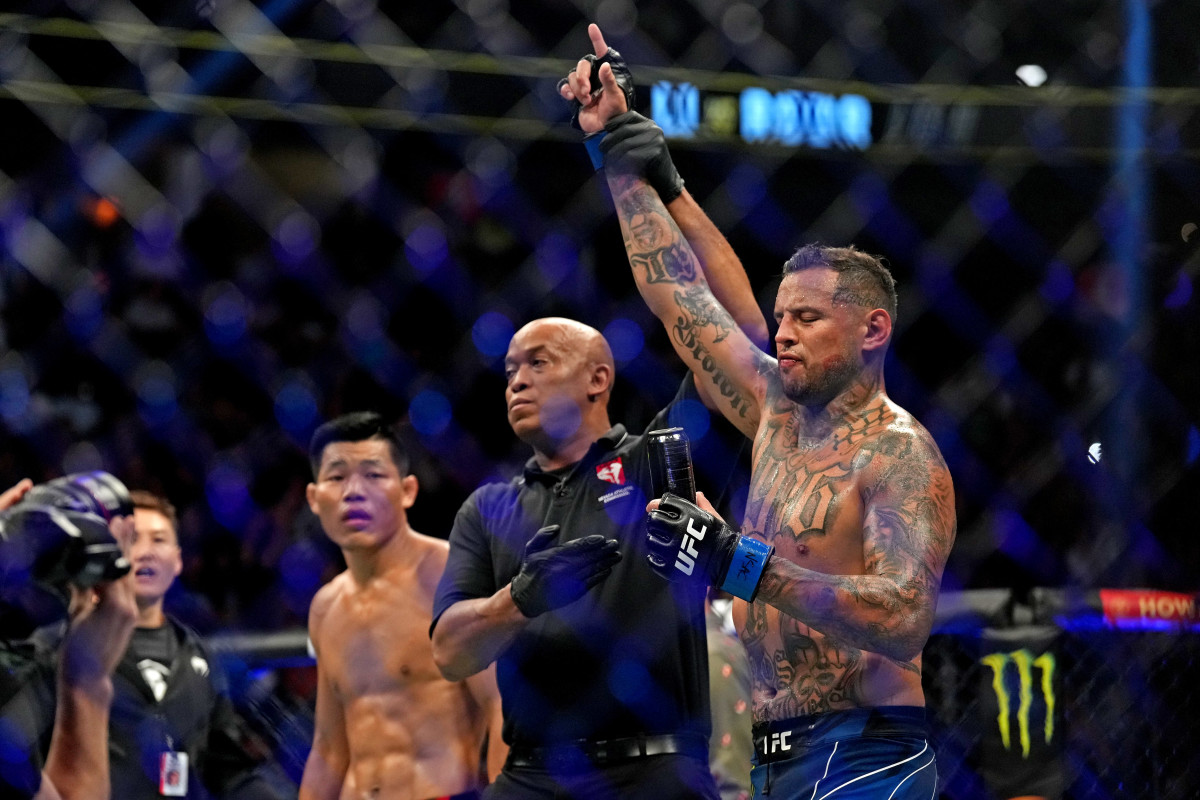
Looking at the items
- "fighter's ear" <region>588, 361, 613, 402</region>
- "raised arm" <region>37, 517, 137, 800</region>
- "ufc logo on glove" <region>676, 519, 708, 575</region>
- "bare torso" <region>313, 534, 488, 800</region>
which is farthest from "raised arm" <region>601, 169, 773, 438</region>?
"bare torso" <region>313, 534, 488, 800</region>

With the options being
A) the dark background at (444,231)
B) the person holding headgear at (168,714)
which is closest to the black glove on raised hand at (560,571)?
the person holding headgear at (168,714)

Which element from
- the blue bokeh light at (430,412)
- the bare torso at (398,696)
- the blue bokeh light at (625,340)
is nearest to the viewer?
the bare torso at (398,696)

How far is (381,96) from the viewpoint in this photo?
14.1 feet

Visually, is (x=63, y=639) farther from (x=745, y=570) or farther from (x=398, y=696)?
(x=398, y=696)

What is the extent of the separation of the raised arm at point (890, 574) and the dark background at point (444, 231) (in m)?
2.09

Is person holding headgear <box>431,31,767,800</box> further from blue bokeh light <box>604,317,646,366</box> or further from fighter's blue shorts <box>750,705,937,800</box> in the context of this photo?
blue bokeh light <box>604,317,646,366</box>

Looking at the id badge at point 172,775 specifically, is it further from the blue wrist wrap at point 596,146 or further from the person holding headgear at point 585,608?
the blue wrist wrap at point 596,146

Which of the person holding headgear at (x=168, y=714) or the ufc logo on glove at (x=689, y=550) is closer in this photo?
the ufc logo on glove at (x=689, y=550)

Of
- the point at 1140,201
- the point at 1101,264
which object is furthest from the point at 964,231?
the point at 1140,201

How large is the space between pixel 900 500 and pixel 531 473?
968mm

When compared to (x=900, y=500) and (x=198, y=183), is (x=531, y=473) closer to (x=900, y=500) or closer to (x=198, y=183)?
(x=900, y=500)

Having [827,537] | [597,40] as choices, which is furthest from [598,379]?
[827,537]

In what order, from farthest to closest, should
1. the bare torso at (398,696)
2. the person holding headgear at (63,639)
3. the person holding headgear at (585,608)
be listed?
1. the bare torso at (398,696)
2. the person holding headgear at (585,608)
3. the person holding headgear at (63,639)

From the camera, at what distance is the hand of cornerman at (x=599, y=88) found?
88.7 inches
